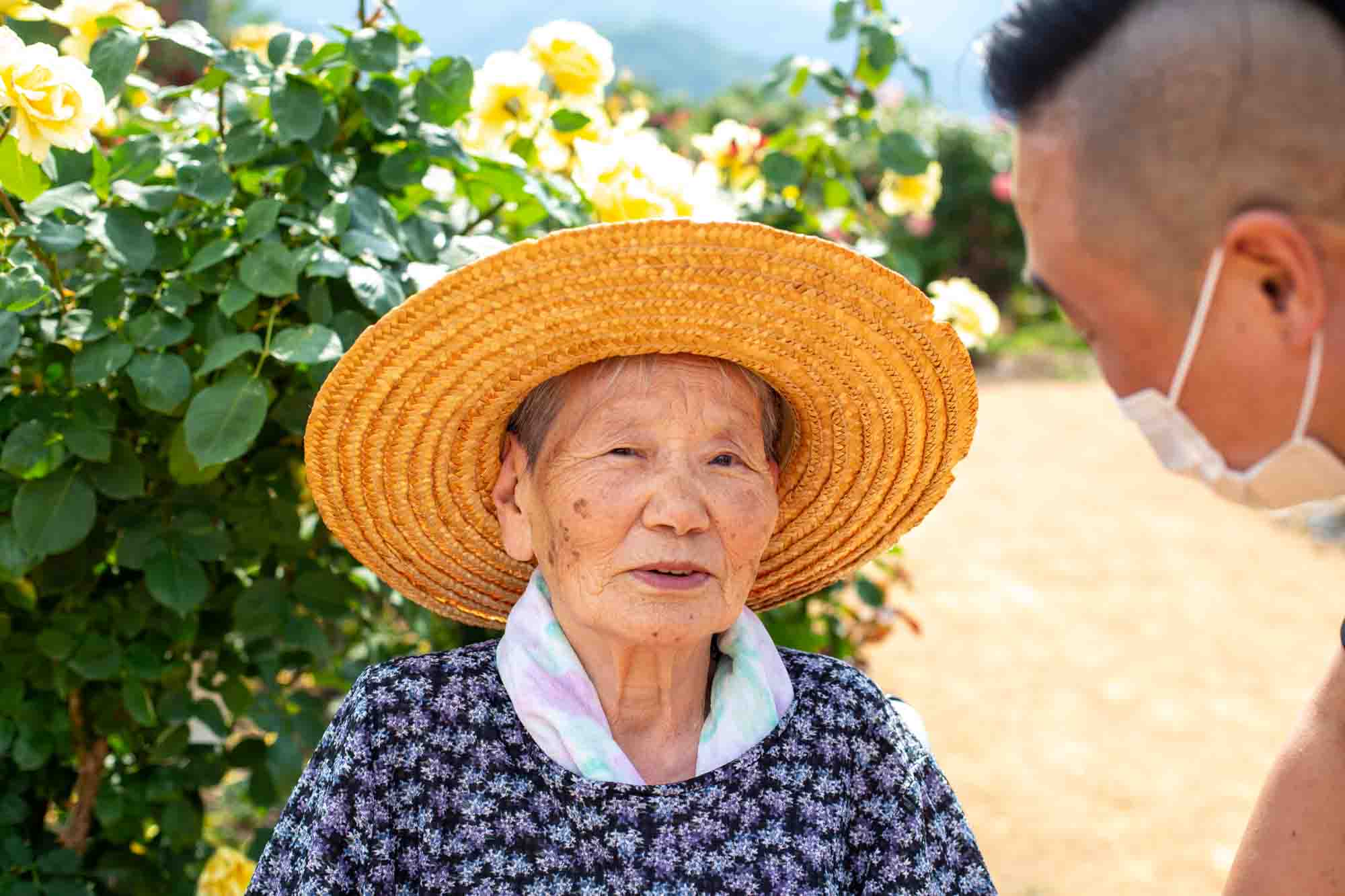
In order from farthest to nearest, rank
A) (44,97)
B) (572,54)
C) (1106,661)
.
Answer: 1. (1106,661)
2. (572,54)
3. (44,97)

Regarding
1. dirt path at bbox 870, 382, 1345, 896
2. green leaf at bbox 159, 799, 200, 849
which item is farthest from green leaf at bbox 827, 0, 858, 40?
dirt path at bbox 870, 382, 1345, 896

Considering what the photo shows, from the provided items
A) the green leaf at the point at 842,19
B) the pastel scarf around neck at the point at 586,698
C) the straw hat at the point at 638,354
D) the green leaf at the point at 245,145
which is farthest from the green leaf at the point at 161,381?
the green leaf at the point at 842,19

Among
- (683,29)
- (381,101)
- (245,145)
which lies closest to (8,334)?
(245,145)

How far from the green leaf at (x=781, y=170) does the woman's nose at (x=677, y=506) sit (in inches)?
46.2

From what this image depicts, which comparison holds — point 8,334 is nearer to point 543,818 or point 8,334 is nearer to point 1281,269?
point 543,818

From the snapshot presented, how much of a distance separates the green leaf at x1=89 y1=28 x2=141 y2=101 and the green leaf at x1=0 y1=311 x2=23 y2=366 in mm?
397

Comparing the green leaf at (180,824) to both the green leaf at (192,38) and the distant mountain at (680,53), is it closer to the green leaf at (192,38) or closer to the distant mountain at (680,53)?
the green leaf at (192,38)

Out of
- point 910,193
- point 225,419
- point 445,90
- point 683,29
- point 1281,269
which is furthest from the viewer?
point 683,29

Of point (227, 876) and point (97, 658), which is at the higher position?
point (97, 658)

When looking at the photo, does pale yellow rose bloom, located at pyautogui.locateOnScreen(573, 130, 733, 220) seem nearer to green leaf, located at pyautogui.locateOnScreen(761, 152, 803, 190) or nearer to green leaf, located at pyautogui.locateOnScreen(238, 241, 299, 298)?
green leaf, located at pyautogui.locateOnScreen(761, 152, 803, 190)

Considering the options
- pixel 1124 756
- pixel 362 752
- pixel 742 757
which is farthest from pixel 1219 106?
pixel 1124 756

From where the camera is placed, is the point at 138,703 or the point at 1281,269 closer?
the point at 1281,269

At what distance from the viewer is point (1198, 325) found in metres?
1.32

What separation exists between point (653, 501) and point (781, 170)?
1.24 meters
